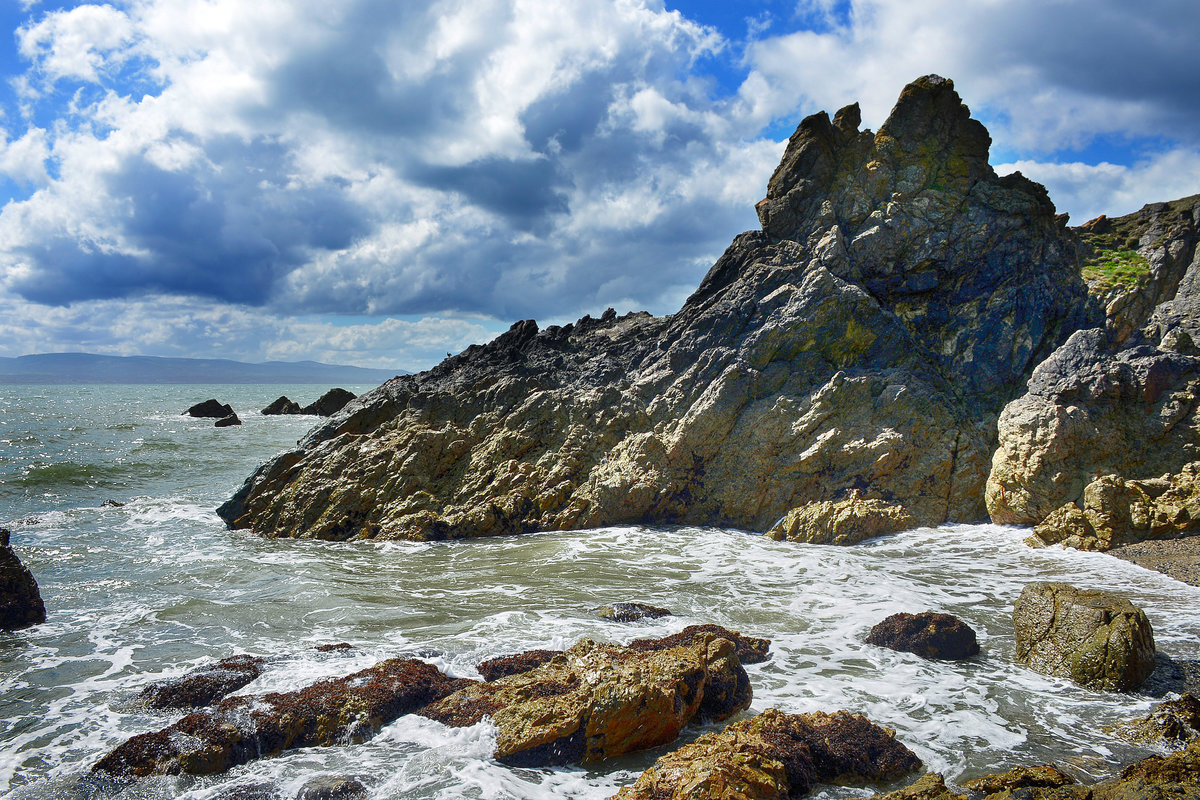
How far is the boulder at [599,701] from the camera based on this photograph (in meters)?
5.92

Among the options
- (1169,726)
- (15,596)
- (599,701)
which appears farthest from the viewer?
(15,596)

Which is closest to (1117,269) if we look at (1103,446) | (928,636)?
(1103,446)

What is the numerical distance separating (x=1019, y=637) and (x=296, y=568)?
12.7 metres

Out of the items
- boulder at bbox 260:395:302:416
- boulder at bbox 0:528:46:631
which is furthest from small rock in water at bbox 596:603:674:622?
boulder at bbox 260:395:302:416

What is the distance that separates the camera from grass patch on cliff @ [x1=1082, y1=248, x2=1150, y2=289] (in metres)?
21.9

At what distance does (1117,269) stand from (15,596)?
3118 cm

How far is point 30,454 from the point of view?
3225 cm

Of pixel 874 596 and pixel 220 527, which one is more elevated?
pixel 874 596

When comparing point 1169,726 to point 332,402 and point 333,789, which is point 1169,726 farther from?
point 332,402

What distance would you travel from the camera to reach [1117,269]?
22.8 meters

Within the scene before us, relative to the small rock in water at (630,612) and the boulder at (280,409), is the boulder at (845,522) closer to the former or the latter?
the small rock in water at (630,612)

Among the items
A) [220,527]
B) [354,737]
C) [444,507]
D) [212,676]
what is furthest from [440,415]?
[354,737]

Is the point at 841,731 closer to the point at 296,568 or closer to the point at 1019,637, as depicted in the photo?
the point at 1019,637

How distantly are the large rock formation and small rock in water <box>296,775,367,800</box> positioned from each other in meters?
12.7
